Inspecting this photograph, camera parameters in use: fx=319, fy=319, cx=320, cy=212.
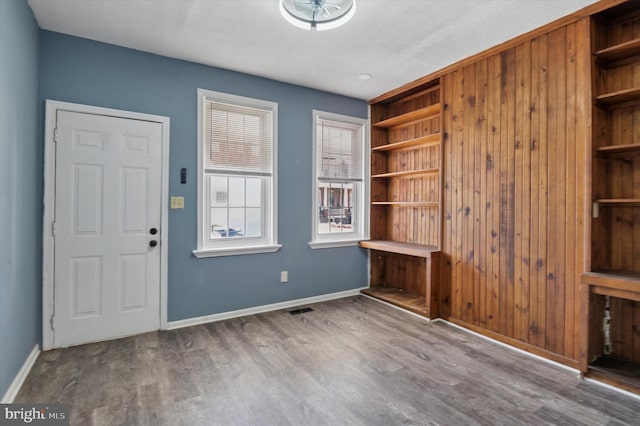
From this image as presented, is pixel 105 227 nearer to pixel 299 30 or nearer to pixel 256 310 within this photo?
pixel 256 310

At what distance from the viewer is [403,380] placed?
2.30 metres

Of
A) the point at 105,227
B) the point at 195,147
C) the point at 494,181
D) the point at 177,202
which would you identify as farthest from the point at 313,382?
the point at 195,147

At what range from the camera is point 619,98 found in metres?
Answer: 2.33

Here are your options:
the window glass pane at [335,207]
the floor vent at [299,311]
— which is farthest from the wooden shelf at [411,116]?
the floor vent at [299,311]

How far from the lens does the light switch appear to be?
321cm

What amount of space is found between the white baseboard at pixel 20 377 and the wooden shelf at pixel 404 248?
11.4 ft

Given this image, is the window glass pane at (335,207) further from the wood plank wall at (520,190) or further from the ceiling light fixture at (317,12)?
the ceiling light fixture at (317,12)

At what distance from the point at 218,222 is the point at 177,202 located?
0.49m

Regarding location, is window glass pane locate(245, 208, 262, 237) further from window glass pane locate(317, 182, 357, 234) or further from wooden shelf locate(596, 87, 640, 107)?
wooden shelf locate(596, 87, 640, 107)

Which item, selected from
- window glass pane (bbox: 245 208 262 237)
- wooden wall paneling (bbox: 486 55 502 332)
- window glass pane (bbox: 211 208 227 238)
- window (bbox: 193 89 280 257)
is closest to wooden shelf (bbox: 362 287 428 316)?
wooden wall paneling (bbox: 486 55 502 332)

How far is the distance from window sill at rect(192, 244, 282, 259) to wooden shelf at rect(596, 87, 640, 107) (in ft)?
10.6

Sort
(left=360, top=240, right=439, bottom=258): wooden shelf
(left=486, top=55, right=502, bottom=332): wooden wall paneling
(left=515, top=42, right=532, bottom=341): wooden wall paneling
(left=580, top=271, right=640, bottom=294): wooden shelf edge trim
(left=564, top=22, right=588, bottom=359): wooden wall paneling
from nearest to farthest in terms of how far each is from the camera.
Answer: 1. (left=580, top=271, right=640, bottom=294): wooden shelf edge trim
2. (left=564, top=22, right=588, bottom=359): wooden wall paneling
3. (left=515, top=42, right=532, bottom=341): wooden wall paneling
4. (left=486, top=55, right=502, bottom=332): wooden wall paneling
5. (left=360, top=240, right=439, bottom=258): wooden shelf

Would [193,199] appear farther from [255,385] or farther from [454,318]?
[454,318]

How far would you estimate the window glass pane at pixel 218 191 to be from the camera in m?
3.51
